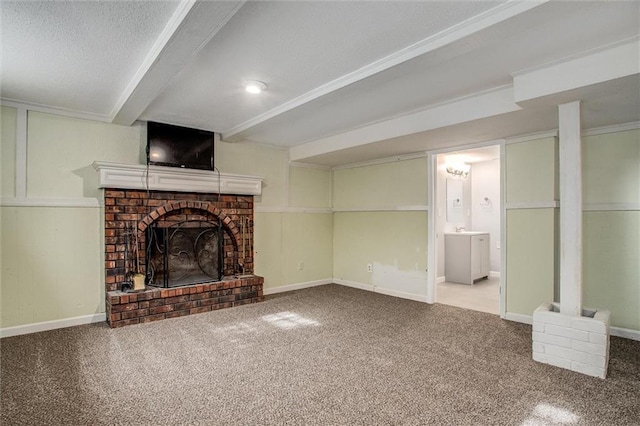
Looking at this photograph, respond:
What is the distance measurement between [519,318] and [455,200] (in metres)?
3.25

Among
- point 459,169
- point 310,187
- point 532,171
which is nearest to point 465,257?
point 459,169

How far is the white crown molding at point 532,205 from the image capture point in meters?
3.56

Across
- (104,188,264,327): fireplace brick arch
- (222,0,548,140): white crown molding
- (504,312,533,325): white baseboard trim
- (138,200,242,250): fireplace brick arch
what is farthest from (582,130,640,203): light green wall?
(138,200,242,250): fireplace brick arch

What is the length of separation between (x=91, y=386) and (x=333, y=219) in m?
4.30

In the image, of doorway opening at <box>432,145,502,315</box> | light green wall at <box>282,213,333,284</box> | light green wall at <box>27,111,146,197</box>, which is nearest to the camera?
light green wall at <box>27,111,146,197</box>

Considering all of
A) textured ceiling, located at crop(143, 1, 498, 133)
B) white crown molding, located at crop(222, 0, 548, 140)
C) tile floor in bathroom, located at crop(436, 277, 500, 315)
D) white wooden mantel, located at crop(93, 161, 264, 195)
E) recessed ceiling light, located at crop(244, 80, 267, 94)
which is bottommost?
tile floor in bathroom, located at crop(436, 277, 500, 315)

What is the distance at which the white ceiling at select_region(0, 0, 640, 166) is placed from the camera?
1.85m

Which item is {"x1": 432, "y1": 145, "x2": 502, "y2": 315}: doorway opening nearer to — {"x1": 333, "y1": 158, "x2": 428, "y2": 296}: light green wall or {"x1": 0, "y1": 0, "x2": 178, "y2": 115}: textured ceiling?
{"x1": 333, "y1": 158, "x2": 428, "y2": 296}: light green wall

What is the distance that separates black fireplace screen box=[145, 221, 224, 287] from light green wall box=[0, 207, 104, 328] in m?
0.54

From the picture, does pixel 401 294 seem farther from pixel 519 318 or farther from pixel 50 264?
pixel 50 264

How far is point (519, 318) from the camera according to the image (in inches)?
147

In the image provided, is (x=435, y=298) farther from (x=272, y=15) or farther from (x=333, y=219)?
(x=272, y=15)

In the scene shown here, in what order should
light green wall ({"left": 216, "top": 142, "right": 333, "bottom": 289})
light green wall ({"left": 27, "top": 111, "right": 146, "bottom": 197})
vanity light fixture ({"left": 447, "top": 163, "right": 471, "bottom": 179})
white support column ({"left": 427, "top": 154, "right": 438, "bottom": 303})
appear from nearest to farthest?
light green wall ({"left": 27, "top": 111, "right": 146, "bottom": 197}) → white support column ({"left": 427, "top": 154, "right": 438, "bottom": 303}) → light green wall ({"left": 216, "top": 142, "right": 333, "bottom": 289}) → vanity light fixture ({"left": 447, "top": 163, "right": 471, "bottom": 179})

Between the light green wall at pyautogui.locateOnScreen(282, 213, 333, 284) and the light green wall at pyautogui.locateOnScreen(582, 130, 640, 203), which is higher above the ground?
the light green wall at pyautogui.locateOnScreen(582, 130, 640, 203)
